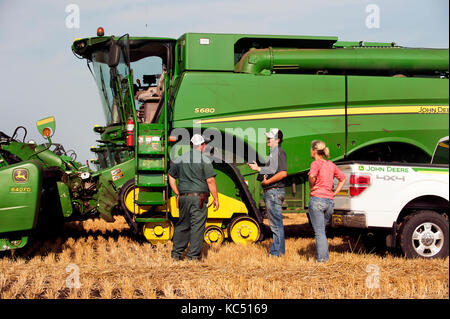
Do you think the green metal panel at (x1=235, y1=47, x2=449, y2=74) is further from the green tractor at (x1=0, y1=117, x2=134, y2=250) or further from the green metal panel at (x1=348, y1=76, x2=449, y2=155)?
the green tractor at (x1=0, y1=117, x2=134, y2=250)

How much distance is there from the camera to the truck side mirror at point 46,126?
10305 mm

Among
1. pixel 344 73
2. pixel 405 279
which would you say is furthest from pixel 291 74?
pixel 405 279

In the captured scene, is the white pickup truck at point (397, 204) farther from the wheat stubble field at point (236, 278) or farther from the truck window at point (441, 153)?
the truck window at point (441, 153)

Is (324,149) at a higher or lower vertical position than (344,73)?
lower

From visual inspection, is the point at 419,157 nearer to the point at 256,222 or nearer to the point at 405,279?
the point at 256,222

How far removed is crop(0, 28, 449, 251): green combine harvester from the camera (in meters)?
8.51

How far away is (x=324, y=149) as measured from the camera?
21.8 ft

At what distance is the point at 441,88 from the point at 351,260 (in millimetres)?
4051

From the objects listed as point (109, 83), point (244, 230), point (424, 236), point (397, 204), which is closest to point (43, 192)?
point (109, 83)

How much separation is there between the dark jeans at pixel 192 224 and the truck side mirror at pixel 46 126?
189 inches

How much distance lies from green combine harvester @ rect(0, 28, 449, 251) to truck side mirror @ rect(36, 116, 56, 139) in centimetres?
189

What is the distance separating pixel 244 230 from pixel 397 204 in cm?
275

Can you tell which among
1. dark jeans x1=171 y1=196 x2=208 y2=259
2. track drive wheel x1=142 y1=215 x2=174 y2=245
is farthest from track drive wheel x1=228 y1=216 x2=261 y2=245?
dark jeans x1=171 y1=196 x2=208 y2=259

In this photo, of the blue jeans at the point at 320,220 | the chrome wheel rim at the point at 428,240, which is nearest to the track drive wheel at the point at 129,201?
the blue jeans at the point at 320,220
